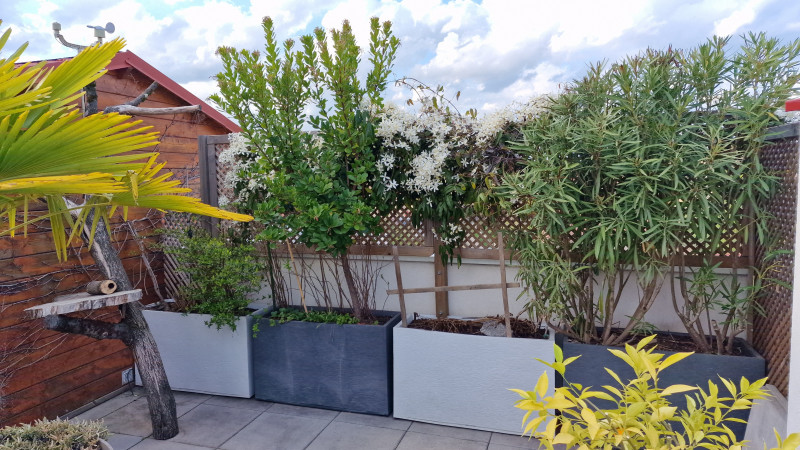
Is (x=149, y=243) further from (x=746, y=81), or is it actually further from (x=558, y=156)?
(x=746, y=81)

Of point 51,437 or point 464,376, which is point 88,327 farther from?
point 464,376

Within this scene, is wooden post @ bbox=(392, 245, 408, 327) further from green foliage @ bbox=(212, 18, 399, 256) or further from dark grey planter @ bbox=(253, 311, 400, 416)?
green foliage @ bbox=(212, 18, 399, 256)

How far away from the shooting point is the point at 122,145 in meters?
1.85

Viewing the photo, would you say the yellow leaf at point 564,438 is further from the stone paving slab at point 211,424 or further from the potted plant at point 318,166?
the stone paving slab at point 211,424

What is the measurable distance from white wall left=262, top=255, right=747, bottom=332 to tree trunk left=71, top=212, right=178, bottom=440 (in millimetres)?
1195

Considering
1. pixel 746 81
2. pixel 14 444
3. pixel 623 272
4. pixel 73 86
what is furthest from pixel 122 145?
pixel 746 81

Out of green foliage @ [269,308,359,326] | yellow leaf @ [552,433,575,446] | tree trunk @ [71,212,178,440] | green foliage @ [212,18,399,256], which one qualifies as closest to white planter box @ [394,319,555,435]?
green foliage @ [269,308,359,326]

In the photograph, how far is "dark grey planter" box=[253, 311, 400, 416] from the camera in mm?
3346

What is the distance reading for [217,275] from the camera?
3.51m

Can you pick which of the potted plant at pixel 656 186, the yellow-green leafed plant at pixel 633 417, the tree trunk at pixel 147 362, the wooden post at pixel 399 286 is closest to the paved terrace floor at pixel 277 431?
the tree trunk at pixel 147 362

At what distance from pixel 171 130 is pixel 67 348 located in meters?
2.07

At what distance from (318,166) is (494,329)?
5.33 ft

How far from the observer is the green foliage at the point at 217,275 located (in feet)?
11.6

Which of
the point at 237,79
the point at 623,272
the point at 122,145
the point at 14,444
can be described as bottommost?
the point at 14,444
